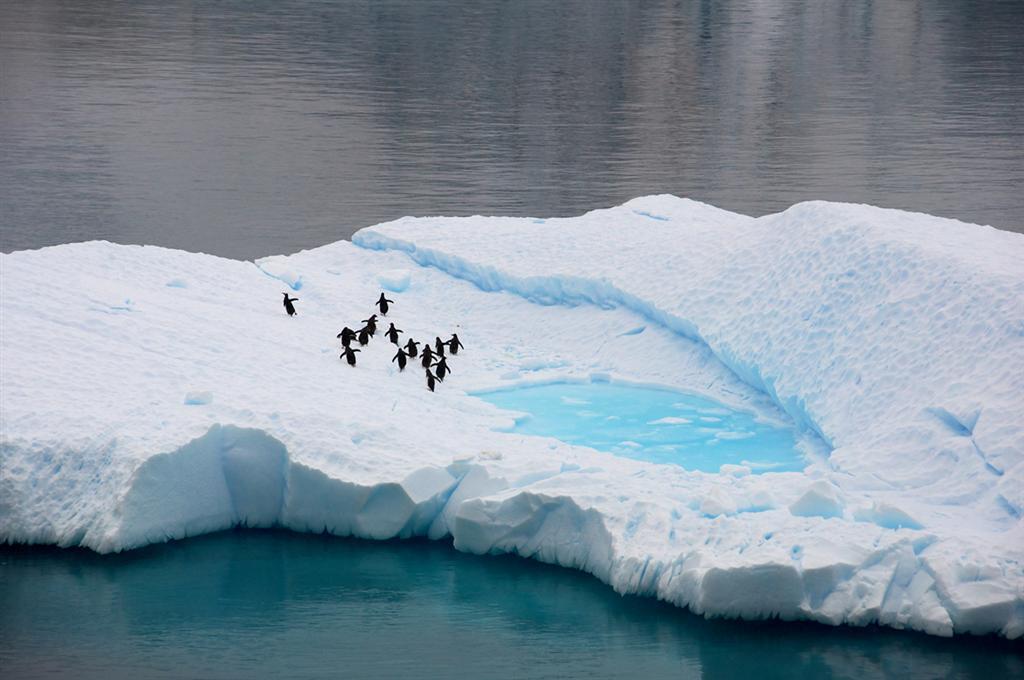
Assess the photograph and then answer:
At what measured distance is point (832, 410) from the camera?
15.2 metres

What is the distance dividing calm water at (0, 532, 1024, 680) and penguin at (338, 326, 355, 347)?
3.66 metres

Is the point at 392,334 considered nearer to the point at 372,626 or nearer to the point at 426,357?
the point at 426,357

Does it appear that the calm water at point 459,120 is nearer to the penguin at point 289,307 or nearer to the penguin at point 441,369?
the penguin at point 289,307

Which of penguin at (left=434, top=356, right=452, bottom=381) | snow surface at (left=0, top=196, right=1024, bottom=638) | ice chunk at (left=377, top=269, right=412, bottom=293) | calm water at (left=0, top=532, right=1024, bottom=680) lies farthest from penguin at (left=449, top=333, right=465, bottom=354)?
calm water at (left=0, top=532, right=1024, bottom=680)

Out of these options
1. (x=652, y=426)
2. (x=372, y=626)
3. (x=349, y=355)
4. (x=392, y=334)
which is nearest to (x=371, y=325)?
(x=392, y=334)

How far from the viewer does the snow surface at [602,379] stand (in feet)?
40.5

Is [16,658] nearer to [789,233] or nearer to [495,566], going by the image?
[495,566]

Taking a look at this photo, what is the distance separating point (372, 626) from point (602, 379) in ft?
18.4

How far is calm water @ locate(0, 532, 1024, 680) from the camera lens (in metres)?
11.8

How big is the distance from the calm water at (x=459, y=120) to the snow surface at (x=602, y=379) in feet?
38.4

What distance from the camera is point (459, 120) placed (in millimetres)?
41625

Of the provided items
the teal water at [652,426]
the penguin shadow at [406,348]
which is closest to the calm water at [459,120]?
the penguin shadow at [406,348]

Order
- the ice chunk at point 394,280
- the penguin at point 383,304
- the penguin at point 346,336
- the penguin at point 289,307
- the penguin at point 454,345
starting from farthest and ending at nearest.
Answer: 1. the ice chunk at point 394,280
2. the penguin at point 383,304
3. the penguin at point 289,307
4. the penguin at point 454,345
5. the penguin at point 346,336

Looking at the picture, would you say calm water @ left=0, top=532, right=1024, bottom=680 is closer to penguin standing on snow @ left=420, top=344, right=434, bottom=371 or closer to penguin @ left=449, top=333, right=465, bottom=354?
penguin standing on snow @ left=420, top=344, right=434, bottom=371
